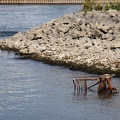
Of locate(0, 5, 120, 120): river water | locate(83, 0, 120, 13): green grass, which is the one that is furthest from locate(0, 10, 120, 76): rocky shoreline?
locate(83, 0, 120, 13): green grass

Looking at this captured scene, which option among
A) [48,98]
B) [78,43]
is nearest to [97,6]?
[78,43]

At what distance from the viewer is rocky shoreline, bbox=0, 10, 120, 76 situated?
2886cm

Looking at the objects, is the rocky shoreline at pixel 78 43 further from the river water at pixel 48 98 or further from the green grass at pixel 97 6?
the green grass at pixel 97 6

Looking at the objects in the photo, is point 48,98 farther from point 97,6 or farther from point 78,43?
point 97,6

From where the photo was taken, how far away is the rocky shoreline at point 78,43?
1136 inches

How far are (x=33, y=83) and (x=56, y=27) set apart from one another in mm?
11850

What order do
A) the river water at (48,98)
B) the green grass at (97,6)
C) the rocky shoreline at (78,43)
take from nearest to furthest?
the river water at (48,98)
the rocky shoreline at (78,43)
the green grass at (97,6)

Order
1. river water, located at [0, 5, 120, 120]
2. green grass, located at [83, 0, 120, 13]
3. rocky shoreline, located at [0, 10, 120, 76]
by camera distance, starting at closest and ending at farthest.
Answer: river water, located at [0, 5, 120, 120] → rocky shoreline, located at [0, 10, 120, 76] → green grass, located at [83, 0, 120, 13]

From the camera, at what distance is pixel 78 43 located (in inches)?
1307

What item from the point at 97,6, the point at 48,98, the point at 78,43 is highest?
the point at 97,6

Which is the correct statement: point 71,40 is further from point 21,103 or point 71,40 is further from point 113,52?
point 21,103

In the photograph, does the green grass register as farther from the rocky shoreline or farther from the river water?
the river water

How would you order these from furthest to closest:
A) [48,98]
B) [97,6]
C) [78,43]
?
[97,6]
[78,43]
[48,98]

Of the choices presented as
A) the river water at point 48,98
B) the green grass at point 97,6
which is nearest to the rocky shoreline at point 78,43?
the river water at point 48,98
